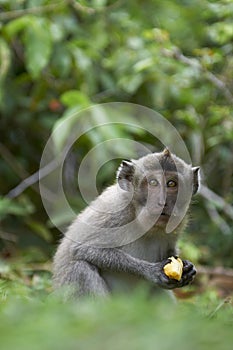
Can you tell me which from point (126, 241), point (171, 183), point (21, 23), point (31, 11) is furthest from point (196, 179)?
point (31, 11)

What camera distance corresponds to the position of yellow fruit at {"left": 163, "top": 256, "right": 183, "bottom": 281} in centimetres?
482

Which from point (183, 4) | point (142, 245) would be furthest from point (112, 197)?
point (183, 4)

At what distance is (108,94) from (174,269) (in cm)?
472

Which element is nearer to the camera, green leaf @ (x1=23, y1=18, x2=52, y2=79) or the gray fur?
the gray fur

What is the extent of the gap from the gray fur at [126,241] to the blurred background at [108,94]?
1.88 m

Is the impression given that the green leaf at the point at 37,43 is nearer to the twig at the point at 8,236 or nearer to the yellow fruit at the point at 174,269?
the twig at the point at 8,236

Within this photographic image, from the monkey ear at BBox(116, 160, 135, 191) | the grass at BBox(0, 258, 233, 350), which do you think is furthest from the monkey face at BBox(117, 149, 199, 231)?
the grass at BBox(0, 258, 233, 350)

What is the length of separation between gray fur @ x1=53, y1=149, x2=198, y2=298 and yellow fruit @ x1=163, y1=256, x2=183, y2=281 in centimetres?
4

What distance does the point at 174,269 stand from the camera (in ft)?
15.9

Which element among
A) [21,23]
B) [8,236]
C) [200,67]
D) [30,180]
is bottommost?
[8,236]

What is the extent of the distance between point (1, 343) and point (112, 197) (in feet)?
12.4

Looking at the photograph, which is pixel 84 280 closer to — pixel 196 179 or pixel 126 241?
pixel 126 241

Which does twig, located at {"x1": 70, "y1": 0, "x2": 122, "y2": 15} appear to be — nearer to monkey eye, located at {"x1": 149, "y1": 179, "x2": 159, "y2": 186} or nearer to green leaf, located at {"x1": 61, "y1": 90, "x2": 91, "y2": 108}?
green leaf, located at {"x1": 61, "y1": 90, "x2": 91, "y2": 108}

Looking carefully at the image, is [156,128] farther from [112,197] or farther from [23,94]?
[112,197]
